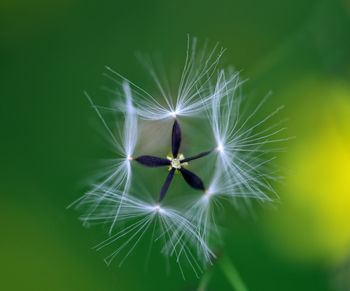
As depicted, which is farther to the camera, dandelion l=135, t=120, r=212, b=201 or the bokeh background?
the bokeh background

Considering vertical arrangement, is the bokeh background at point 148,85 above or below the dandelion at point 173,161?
above

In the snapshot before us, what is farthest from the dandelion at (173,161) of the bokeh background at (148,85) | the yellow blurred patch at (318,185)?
the yellow blurred patch at (318,185)

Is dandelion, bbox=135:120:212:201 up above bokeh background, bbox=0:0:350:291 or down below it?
below

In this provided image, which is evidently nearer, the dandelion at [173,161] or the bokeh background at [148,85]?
the dandelion at [173,161]

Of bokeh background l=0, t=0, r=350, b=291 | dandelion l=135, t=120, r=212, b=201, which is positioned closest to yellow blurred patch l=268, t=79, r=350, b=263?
bokeh background l=0, t=0, r=350, b=291

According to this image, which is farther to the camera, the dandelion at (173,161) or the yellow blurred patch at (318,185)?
the yellow blurred patch at (318,185)

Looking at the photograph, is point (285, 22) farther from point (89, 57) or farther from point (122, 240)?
point (122, 240)

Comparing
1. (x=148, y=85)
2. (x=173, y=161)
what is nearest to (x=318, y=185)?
(x=148, y=85)

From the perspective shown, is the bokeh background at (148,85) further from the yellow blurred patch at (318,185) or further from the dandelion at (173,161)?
the dandelion at (173,161)

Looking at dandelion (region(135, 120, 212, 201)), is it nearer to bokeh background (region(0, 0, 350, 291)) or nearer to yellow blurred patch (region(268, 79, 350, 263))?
bokeh background (region(0, 0, 350, 291))
